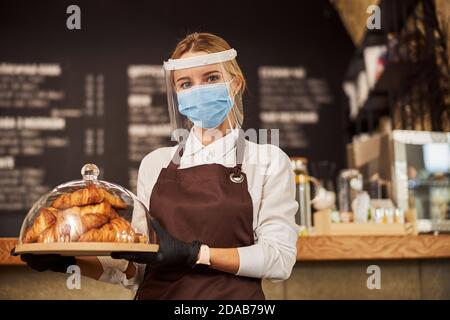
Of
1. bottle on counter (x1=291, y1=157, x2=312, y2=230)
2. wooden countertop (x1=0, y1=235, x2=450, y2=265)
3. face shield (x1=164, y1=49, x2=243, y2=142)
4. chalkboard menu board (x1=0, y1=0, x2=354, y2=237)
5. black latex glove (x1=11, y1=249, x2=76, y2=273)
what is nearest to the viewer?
black latex glove (x1=11, y1=249, x2=76, y2=273)

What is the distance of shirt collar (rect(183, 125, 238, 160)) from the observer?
4.35ft

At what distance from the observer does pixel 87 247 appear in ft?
3.46

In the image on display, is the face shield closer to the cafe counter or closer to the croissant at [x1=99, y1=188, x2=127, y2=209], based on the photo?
the croissant at [x1=99, y1=188, x2=127, y2=209]

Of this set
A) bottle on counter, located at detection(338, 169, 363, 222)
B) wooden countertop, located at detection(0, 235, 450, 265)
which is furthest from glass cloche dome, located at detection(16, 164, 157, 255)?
bottle on counter, located at detection(338, 169, 363, 222)

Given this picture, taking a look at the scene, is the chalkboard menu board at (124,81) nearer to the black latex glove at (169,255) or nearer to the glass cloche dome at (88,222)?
the glass cloche dome at (88,222)

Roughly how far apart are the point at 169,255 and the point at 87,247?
14cm

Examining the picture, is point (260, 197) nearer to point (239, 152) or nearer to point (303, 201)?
point (239, 152)

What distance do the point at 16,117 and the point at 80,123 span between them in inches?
16.6

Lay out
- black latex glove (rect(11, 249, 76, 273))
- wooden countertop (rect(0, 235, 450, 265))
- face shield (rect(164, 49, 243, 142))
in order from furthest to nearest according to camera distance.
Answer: wooden countertop (rect(0, 235, 450, 265))
face shield (rect(164, 49, 243, 142))
black latex glove (rect(11, 249, 76, 273))

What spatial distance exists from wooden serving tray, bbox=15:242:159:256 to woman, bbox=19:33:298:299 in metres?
0.06

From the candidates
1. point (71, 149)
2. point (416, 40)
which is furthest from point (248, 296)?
point (71, 149)

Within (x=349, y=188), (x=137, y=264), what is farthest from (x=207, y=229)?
(x=349, y=188)
